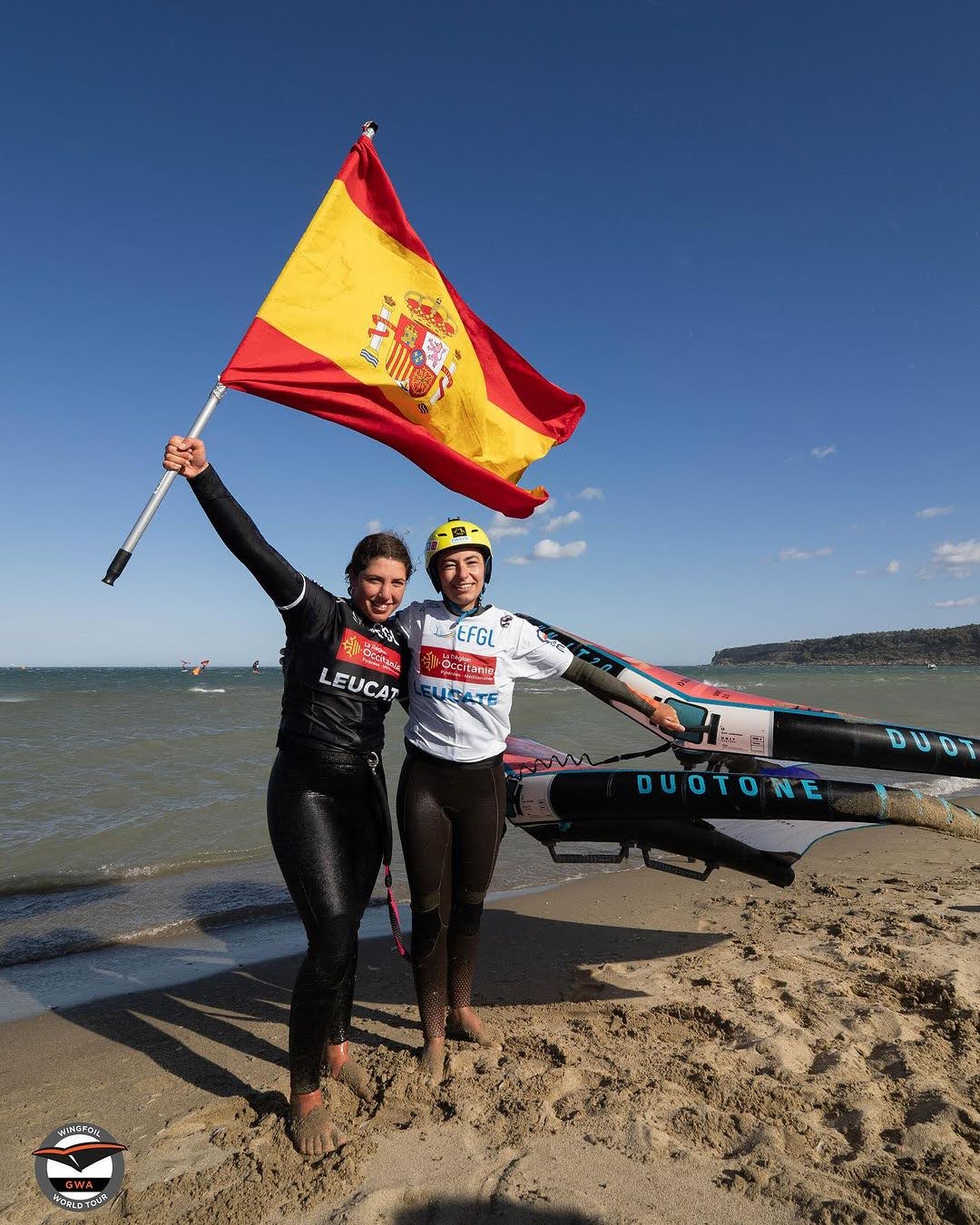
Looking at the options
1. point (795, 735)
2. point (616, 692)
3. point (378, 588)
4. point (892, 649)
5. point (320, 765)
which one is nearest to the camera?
point (320, 765)

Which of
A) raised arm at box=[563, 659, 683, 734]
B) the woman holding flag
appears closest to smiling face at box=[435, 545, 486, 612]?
the woman holding flag

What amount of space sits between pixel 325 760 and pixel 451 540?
1.15 meters

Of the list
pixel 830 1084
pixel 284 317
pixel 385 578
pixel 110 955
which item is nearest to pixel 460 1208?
pixel 830 1084

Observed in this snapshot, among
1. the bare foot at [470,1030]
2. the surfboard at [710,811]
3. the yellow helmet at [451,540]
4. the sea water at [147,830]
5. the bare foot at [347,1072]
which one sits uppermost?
the yellow helmet at [451,540]

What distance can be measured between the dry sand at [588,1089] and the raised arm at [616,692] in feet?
4.96

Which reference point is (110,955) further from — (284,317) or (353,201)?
(353,201)

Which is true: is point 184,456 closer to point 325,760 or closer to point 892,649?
point 325,760

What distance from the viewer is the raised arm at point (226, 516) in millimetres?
2703

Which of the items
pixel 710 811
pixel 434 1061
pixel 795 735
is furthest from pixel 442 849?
pixel 795 735

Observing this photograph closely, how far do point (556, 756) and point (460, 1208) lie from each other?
3.11 metres

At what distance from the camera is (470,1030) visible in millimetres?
3447

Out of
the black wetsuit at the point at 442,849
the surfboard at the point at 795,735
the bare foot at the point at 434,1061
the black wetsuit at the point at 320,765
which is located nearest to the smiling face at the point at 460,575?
the black wetsuit at the point at 320,765

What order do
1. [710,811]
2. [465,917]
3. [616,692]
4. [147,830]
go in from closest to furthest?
[465,917] < [616,692] < [710,811] < [147,830]

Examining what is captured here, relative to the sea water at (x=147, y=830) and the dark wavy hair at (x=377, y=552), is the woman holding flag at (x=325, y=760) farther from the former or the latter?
the sea water at (x=147, y=830)
